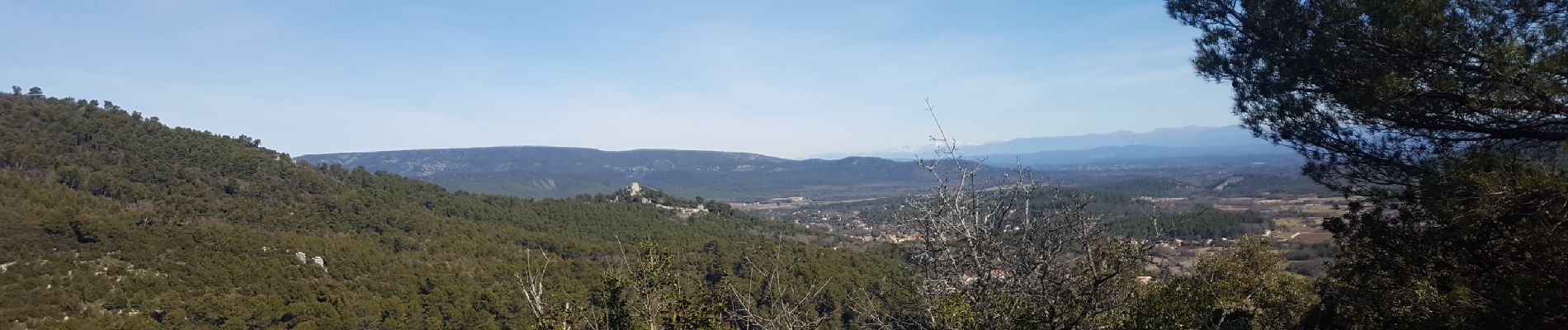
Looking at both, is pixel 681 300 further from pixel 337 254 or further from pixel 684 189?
pixel 684 189

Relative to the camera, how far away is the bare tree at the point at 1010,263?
4590 mm

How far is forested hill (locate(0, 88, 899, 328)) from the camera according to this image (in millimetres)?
16531

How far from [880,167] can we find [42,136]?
152 metres

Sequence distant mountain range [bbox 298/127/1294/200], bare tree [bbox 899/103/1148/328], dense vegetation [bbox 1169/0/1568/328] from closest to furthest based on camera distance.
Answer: dense vegetation [bbox 1169/0/1568/328] < bare tree [bbox 899/103/1148/328] < distant mountain range [bbox 298/127/1294/200]

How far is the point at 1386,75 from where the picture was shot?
16.7ft

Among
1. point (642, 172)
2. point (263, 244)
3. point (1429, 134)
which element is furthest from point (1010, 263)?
point (642, 172)

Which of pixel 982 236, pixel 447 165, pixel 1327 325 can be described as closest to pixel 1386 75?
pixel 982 236

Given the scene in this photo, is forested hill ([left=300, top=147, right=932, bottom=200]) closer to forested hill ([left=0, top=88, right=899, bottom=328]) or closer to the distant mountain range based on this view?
the distant mountain range

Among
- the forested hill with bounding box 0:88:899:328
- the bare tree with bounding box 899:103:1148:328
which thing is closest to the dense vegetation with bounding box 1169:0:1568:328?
the bare tree with bounding box 899:103:1148:328

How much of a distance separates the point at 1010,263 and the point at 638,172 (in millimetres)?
178369

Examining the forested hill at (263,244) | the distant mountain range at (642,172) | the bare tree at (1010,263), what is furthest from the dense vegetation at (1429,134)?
the distant mountain range at (642,172)

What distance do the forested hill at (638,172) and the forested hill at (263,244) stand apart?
3399 inches

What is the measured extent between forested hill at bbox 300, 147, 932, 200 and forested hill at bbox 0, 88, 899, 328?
86341mm

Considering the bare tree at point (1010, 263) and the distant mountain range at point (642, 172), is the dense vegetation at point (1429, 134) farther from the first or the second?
the distant mountain range at point (642, 172)
